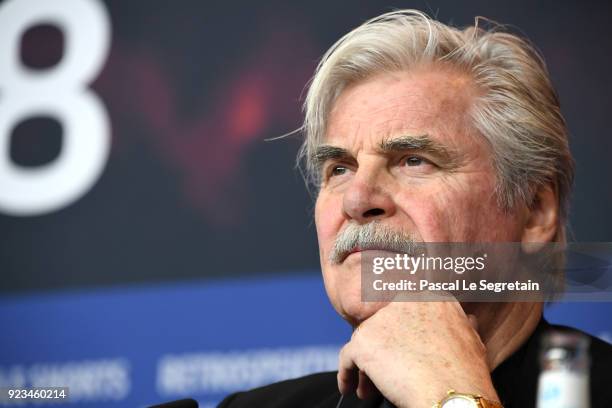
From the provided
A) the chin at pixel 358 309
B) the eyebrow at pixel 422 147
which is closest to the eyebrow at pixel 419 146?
the eyebrow at pixel 422 147

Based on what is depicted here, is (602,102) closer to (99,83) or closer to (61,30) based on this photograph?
(99,83)

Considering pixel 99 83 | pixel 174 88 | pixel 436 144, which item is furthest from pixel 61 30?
pixel 436 144

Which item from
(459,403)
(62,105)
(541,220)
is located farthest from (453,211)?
(62,105)

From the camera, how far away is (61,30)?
3.66 m

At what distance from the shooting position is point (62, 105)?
11.8 feet

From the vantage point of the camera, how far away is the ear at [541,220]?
2.15m

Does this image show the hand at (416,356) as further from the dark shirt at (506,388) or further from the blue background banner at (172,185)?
the blue background banner at (172,185)

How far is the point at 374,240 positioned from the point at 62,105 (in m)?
1.96

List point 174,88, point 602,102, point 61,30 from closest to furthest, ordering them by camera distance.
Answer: point 602,102, point 174,88, point 61,30

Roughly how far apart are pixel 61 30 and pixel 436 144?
2.06 m

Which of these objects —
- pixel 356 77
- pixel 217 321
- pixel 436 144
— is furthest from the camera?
pixel 217 321

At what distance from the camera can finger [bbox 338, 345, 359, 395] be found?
6.10ft

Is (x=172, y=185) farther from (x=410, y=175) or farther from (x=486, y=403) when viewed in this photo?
(x=486, y=403)

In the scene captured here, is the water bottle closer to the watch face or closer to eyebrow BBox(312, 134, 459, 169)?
the watch face
